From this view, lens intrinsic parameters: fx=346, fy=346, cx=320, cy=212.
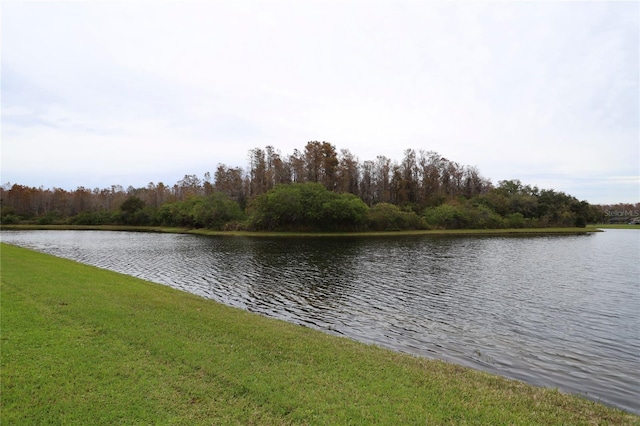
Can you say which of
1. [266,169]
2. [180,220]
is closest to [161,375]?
[180,220]

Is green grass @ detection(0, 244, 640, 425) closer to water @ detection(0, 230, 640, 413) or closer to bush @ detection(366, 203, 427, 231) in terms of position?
water @ detection(0, 230, 640, 413)

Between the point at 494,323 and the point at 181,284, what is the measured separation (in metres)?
19.2

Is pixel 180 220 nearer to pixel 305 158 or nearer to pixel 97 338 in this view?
pixel 305 158

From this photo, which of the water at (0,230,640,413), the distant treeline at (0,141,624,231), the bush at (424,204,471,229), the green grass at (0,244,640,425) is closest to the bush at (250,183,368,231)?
the distant treeline at (0,141,624,231)

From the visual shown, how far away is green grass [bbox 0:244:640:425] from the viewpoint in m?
5.82

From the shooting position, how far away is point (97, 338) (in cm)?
880

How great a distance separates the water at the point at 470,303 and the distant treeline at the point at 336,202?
4102 cm

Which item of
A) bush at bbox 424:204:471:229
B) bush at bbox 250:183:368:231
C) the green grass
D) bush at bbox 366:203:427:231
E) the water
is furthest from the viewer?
bush at bbox 424:204:471:229

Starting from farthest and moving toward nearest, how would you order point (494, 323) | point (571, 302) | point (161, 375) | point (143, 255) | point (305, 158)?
point (305, 158) < point (143, 255) < point (571, 302) < point (494, 323) < point (161, 375)

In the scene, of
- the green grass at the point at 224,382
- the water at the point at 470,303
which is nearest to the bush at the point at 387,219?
the water at the point at 470,303

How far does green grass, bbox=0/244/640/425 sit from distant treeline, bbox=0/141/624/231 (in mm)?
64828

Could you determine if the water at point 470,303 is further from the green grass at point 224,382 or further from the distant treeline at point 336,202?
the distant treeline at point 336,202

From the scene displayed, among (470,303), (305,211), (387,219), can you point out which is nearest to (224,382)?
(470,303)

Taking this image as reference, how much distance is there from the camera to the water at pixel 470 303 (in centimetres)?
1116
